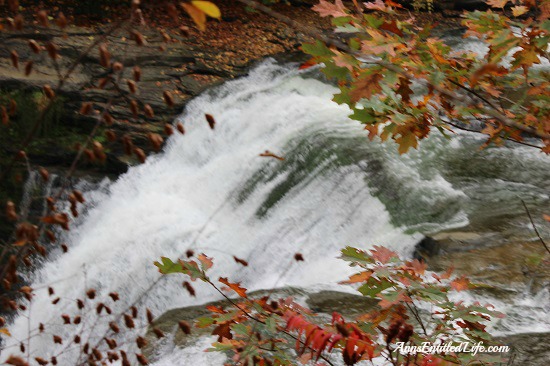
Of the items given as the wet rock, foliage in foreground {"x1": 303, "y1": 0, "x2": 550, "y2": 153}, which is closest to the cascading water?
the wet rock

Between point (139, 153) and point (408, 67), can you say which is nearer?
point (139, 153)

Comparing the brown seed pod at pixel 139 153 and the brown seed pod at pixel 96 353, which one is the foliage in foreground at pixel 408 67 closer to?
the brown seed pod at pixel 139 153

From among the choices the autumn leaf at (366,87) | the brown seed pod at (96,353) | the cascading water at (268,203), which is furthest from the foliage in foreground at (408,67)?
the cascading water at (268,203)

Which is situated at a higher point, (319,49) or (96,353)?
(319,49)

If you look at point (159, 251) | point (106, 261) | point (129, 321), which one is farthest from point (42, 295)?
point (129, 321)

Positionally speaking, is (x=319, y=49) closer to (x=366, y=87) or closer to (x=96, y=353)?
(x=366, y=87)

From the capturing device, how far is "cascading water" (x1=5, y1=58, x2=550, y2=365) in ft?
16.9

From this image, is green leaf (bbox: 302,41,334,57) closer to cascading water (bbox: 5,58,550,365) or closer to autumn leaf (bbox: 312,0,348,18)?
autumn leaf (bbox: 312,0,348,18)

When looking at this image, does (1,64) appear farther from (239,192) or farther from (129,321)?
(129,321)

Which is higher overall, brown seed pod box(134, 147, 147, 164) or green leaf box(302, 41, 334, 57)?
green leaf box(302, 41, 334, 57)

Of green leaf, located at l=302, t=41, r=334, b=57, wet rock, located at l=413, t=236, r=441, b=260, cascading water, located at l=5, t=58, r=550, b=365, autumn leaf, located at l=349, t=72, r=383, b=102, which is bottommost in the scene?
cascading water, located at l=5, t=58, r=550, b=365

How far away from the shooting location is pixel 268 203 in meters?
5.99

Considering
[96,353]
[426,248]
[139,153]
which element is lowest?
[426,248]

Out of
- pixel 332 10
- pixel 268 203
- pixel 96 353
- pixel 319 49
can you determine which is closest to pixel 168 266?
pixel 96 353
